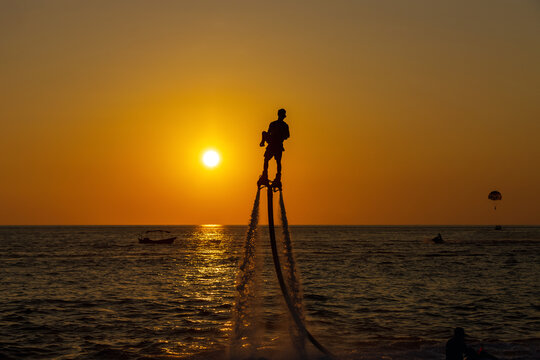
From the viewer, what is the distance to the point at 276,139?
66.9 ft

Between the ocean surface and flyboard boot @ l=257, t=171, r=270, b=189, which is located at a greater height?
flyboard boot @ l=257, t=171, r=270, b=189

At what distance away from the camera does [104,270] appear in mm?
84812

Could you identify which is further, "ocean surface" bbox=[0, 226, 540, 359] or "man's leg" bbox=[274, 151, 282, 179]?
"ocean surface" bbox=[0, 226, 540, 359]

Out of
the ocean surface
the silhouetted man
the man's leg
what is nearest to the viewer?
the silhouetted man

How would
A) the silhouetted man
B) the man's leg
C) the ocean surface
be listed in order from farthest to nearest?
the ocean surface → the man's leg → the silhouetted man

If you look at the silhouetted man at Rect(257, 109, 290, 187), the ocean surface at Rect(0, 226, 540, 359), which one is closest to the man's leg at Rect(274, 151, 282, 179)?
the silhouetted man at Rect(257, 109, 290, 187)

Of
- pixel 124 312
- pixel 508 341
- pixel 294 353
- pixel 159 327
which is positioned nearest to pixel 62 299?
pixel 124 312

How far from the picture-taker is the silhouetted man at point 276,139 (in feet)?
66.7

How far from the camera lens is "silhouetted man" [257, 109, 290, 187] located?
20.3 meters

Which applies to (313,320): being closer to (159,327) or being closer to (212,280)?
(159,327)

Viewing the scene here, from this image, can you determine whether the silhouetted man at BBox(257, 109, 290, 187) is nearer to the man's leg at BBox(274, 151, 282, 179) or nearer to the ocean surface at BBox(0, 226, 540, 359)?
the man's leg at BBox(274, 151, 282, 179)

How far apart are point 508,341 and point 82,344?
24533 millimetres

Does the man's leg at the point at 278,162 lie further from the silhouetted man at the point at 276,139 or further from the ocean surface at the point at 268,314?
the ocean surface at the point at 268,314

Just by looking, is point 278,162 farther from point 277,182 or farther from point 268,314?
point 268,314
